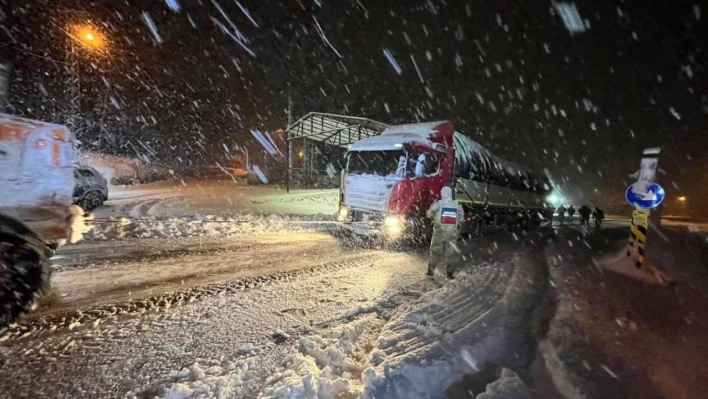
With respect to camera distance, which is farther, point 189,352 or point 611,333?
point 611,333

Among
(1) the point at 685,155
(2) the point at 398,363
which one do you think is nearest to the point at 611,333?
(2) the point at 398,363

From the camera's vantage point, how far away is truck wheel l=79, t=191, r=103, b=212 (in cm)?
1438

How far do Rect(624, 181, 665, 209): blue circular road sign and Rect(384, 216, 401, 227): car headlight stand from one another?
4.96m

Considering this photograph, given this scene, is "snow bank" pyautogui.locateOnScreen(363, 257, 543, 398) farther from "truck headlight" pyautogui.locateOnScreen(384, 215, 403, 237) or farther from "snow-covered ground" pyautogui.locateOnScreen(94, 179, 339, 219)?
"snow-covered ground" pyautogui.locateOnScreen(94, 179, 339, 219)

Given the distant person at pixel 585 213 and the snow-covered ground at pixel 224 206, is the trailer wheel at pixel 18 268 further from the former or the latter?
the distant person at pixel 585 213

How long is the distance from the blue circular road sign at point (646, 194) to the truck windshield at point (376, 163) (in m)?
4.99

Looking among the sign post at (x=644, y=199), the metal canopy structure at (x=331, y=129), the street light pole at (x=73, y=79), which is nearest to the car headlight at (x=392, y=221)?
the sign post at (x=644, y=199)

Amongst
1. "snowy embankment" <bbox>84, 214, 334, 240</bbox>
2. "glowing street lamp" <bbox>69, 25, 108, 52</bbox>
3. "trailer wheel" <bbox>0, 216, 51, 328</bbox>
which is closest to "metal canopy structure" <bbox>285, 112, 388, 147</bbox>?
"snowy embankment" <bbox>84, 214, 334, 240</bbox>

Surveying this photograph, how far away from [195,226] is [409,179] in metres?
6.31

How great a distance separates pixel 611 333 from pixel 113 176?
3196cm

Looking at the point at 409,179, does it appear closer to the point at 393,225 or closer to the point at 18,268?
the point at 393,225

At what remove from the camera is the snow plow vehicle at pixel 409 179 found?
403 inches

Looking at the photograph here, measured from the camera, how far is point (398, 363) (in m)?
3.72

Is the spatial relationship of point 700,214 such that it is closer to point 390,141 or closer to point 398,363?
point 390,141
